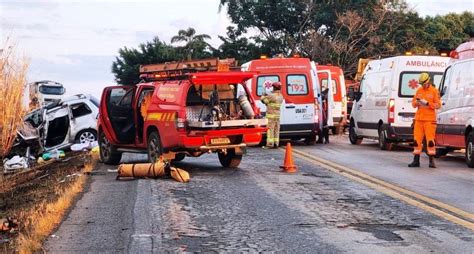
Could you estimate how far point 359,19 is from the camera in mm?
38875

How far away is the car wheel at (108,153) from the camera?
46.5 ft

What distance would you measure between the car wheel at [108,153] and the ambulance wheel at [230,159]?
2577 millimetres

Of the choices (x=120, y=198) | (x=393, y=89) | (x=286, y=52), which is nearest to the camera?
(x=120, y=198)

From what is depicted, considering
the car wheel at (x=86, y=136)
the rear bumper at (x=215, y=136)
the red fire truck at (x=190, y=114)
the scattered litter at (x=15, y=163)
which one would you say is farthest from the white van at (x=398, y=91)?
the scattered litter at (x=15, y=163)

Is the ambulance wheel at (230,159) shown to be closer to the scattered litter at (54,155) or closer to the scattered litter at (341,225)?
the scattered litter at (341,225)

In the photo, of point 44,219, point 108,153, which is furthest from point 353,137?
point 44,219

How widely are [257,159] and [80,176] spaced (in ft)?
13.9

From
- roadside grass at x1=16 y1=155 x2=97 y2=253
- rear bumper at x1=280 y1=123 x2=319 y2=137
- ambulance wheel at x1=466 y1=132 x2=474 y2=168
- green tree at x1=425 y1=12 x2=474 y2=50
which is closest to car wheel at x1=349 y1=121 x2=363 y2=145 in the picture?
rear bumper at x1=280 y1=123 x2=319 y2=137

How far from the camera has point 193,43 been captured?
49.9m

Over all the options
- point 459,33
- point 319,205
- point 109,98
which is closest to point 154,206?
point 319,205

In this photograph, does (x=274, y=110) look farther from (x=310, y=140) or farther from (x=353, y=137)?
(x=353, y=137)

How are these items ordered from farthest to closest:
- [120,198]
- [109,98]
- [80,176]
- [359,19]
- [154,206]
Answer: [359,19] → [109,98] → [80,176] → [120,198] → [154,206]

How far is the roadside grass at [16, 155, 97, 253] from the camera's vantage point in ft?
20.5

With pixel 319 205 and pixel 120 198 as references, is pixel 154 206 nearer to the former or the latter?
pixel 120 198
